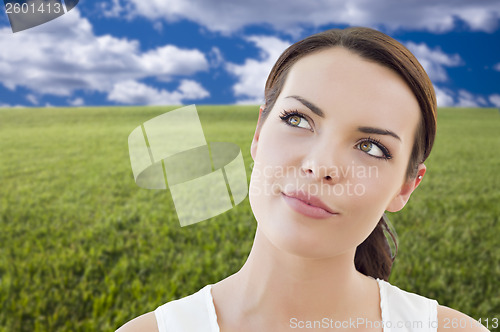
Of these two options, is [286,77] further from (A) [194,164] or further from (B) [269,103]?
(A) [194,164]

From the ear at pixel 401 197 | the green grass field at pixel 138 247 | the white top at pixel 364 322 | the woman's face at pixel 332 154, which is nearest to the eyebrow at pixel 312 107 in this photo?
the woman's face at pixel 332 154

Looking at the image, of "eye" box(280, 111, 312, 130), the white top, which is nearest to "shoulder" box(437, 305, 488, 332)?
the white top

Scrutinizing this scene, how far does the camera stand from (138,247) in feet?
15.0

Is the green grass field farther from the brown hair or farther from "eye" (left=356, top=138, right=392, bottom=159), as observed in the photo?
"eye" (left=356, top=138, right=392, bottom=159)

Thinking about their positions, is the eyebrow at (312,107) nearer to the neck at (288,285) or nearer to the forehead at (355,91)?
the forehead at (355,91)

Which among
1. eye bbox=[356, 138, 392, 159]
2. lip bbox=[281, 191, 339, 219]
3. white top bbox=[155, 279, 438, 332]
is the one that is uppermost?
eye bbox=[356, 138, 392, 159]

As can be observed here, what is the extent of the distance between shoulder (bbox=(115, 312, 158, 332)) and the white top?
18mm

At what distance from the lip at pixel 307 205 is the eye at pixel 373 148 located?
22 centimetres

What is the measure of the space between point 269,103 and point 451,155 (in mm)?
9748

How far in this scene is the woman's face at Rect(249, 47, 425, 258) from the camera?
1423mm

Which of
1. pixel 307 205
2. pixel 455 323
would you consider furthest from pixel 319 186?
pixel 455 323

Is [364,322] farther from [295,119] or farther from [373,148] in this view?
[295,119]

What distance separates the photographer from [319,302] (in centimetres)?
164

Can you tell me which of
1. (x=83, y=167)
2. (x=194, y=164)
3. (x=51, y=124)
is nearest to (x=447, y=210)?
(x=194, y=164)
